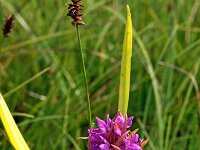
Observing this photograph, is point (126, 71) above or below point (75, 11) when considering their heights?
below

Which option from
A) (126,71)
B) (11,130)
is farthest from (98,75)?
(11,130)

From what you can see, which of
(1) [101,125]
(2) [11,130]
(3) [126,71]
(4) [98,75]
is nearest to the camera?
(1) [101,125]

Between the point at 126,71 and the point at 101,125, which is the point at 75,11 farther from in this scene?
the point at 101,125

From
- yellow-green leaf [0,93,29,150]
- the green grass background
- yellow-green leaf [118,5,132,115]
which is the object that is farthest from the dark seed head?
the green grass background

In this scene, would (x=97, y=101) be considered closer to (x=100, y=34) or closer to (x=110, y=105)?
(x=110, y=105)

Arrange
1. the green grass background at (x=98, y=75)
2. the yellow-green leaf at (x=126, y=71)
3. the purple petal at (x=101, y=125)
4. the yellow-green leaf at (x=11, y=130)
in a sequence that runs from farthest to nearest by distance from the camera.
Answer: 1. the green grass background at (x=98, y=75)
2. the yellow-green leaf at (x=126, y=71)
3. the yellow-green leaf at (x=11, y=130)
4. the purple petal at (x=101, y=125)

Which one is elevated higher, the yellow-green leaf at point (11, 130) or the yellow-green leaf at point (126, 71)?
the yellow-green leaf at point (126, 71)

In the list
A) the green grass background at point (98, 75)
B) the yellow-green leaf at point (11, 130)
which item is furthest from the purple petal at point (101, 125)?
the green grass background at point (98, 75)

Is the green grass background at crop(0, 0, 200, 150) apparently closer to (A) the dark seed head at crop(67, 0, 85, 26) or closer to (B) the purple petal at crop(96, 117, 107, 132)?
(A) the dark seed head at crop(67, 0, 85, 26)

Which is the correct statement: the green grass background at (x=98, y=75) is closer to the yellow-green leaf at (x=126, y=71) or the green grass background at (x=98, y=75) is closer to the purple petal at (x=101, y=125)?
the yellow-green leaf at (x=126, y=71)
